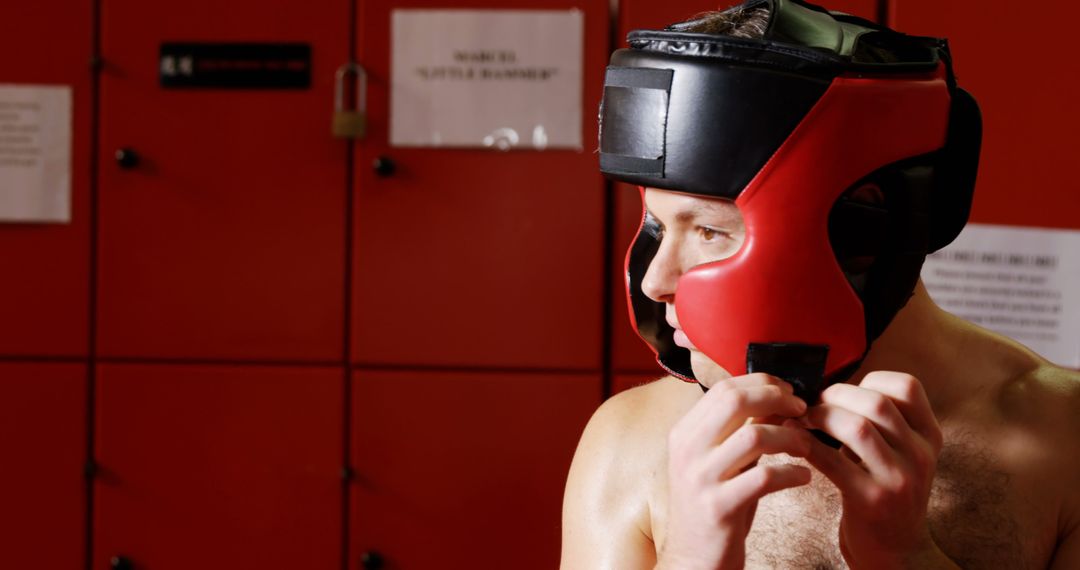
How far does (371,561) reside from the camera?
6.70 feet

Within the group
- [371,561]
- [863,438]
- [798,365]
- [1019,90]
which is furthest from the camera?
[371,561]

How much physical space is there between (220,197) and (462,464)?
715 mm

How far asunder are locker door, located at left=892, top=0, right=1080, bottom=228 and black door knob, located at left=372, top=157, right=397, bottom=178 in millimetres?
994

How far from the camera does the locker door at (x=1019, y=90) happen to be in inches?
76.0

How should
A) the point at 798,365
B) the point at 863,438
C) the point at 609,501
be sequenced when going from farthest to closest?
the point at 609,501
the point at 798,365
the point at 863,438

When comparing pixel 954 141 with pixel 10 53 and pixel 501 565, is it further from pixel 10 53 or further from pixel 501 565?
pixel 10 53

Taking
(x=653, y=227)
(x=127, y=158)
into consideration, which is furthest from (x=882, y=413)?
(x=127, y=158)

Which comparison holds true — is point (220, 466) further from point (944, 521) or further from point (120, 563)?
point (944, 521)

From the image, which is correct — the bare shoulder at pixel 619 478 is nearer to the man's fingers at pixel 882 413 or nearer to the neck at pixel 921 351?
the neck at pixel 921 351

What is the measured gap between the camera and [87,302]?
81.7 inches

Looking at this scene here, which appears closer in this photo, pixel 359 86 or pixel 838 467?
pixel 838 467

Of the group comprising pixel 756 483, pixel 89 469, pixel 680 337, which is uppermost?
pixel 680 337

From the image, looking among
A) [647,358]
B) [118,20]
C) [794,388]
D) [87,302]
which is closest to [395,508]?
[647,358]

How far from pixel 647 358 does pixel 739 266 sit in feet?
3.40
